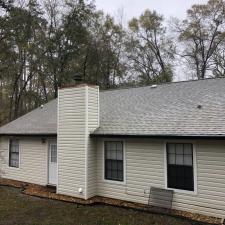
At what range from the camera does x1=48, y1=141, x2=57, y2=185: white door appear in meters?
12.4

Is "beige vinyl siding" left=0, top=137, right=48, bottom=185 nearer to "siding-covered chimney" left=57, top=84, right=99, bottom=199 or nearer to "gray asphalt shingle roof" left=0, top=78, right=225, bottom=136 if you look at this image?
"gray asphalt shingle roof" left=0, top=78, right=225, bottom=136

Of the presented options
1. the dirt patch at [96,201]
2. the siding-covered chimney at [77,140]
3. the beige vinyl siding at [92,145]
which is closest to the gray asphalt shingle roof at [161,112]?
the beige vinyl siding at [92,145]

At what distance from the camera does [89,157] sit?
1052 centimetres

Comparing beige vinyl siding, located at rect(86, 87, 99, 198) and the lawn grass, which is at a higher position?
beige vinyl siding, located at rect(86, 87, 99, 198)

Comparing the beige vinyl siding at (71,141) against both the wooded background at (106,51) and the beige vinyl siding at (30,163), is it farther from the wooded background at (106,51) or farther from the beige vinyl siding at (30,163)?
the wooded background at (106,51)

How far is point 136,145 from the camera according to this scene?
984 centimetres

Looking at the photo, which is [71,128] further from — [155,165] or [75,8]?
[75,8]

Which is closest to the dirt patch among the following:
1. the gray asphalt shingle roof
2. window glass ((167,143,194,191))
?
window glass ((167,143,194,191))

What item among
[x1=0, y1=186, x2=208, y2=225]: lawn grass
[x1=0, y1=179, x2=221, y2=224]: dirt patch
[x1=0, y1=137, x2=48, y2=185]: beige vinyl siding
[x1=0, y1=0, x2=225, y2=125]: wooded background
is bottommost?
[x1=0, y1=186, x2=208, y2=225]: lawn grass

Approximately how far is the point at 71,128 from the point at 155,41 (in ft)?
76.1

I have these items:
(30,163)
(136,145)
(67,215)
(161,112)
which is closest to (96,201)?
(67,215)

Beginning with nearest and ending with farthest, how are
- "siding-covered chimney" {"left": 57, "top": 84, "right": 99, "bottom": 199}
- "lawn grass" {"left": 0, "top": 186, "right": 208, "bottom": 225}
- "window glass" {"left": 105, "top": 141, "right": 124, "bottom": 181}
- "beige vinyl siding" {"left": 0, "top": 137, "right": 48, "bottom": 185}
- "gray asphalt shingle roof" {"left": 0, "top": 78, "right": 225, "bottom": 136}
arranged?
"lawn grass" {"left": 0, "top": 186, "right": 208, "bottom": 225}, "gray asphalt shingle roof" {"left": 0, "top": 78, "right": 225, "bottom": 136}, "window glass" {"left": 105, "top": 141, "right": 124, "bottom": 181}, "siding-covered chimney" {"left": 57, "top": 84, "right": 99, "bottom": 199}, "beige vinyl siding" {"left": 0, "top": 137, "right": 48, "bottom": 185}

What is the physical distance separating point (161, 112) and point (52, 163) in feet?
17.5

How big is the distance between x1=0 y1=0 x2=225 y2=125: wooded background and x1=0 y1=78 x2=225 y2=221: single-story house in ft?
44.7
